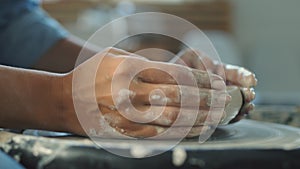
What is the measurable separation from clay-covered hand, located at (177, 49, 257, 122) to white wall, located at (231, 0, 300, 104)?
3206mm

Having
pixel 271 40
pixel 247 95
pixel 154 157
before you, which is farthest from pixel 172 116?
pixel 271 40

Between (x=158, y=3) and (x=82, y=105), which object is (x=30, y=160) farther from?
(x=158, y=3)

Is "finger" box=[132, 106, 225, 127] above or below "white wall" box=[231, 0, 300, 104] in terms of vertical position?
above

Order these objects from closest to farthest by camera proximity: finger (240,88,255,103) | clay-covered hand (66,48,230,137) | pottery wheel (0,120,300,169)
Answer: pottery wheel (0,120,300,169)
clay-covered hand (66,48,230,137)
finger (240,88,255,103)

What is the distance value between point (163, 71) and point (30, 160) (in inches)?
7.5

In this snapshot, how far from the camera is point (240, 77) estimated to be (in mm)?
871

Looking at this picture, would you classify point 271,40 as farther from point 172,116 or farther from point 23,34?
point 172,116

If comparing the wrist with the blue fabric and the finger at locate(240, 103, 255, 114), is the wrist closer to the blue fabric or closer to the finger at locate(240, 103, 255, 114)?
the finger at locate(240, 103, 255, 114)

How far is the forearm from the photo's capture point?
60cm

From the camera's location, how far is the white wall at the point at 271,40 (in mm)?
4156

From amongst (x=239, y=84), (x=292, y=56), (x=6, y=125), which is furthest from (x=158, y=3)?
(x=6, y=125)

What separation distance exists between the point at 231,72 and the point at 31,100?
417 millimetres

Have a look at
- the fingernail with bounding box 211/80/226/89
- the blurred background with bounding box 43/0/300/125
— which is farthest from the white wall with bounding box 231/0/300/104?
the fingernail with bounding box 211/80/226/89

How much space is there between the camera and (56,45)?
3.90 feet
